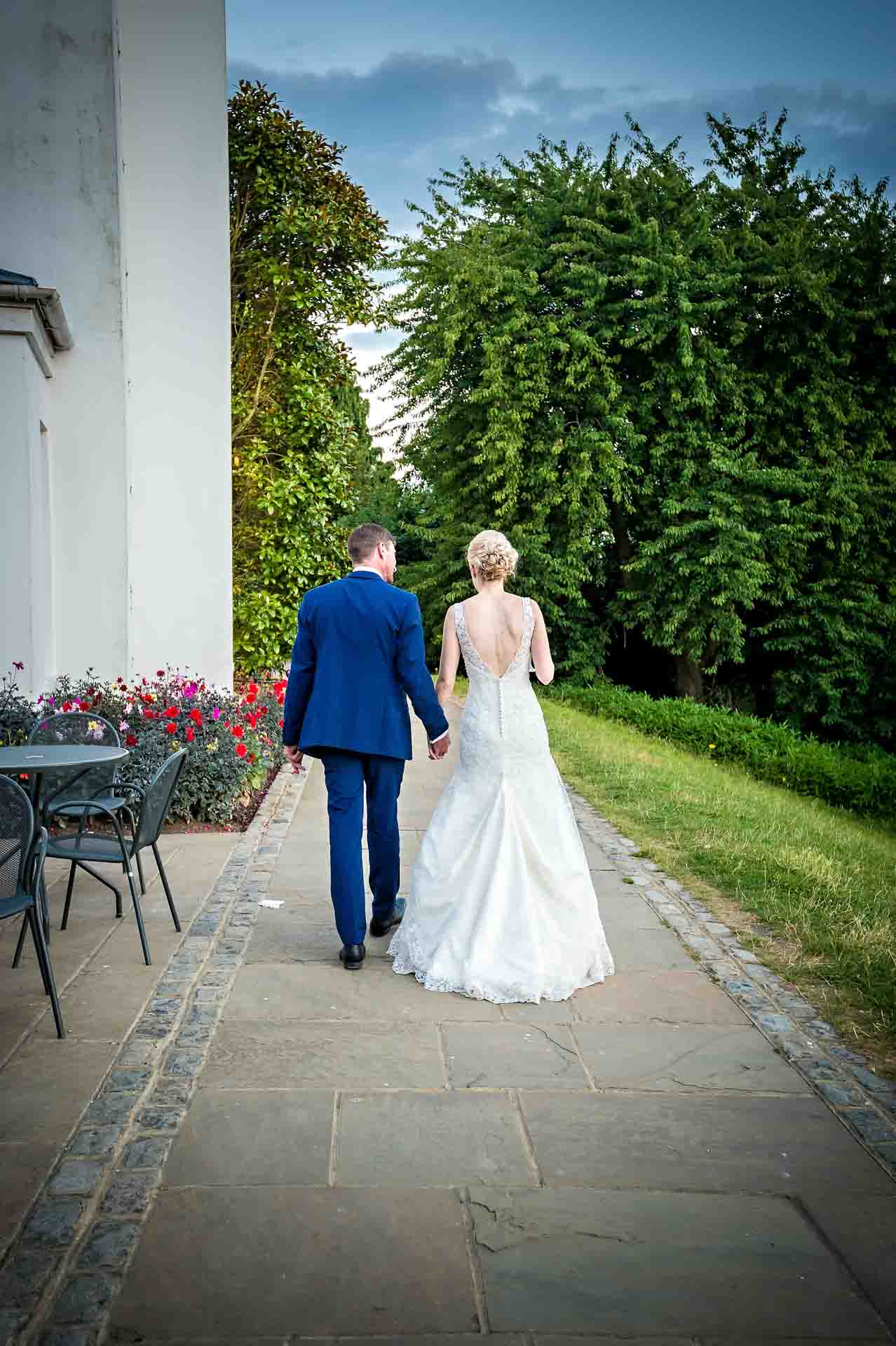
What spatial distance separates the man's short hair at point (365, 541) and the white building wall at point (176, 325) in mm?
4847

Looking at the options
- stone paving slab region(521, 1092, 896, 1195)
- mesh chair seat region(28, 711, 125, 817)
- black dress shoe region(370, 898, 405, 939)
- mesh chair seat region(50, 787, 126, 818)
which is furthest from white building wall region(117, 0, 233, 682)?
stone paving slab region(521, 1092, 896, 1195)

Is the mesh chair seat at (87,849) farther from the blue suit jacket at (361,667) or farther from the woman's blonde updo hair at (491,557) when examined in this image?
the woman's blonde updo hair at (491,557)

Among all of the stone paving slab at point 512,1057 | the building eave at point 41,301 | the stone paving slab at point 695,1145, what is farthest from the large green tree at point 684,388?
the stone paving slab at point 695,1145

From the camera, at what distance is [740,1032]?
4.30m

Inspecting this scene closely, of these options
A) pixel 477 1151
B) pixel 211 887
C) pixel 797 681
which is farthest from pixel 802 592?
pixel 477 1151

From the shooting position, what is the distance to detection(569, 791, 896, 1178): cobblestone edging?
11.7ft

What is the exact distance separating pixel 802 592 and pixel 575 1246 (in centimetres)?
2026

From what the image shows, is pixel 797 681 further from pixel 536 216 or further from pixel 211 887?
pixel 211 887

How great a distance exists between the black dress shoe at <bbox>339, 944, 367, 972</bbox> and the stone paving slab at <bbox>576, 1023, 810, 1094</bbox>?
3.75 ft

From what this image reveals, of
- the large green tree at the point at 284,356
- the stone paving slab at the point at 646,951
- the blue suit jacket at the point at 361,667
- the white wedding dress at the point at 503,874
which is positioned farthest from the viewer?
the large green tree at the point at 284,356

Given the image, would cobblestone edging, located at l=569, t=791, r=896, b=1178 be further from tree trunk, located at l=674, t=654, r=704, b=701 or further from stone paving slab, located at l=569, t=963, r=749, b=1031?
tree trunk, located at l=674, t=654, r=704, b=701

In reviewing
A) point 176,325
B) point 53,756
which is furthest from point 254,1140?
point 176,325

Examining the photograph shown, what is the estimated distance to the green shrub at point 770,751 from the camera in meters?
13.9

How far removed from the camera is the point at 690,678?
23297 millimetres
